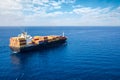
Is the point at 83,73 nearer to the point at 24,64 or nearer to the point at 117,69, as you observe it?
the point at 117,69

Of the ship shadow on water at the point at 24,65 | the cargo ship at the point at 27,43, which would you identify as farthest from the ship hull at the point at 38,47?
the ship shadow on water at the point at 24,65

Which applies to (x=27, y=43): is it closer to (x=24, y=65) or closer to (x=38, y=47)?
(x=38, y=47)

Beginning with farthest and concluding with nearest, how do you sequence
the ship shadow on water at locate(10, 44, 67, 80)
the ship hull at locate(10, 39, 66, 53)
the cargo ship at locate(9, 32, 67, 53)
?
the cargo ship at locate(9, 32, 67, 53), the ship hull at locate(10, 39, 66, 53), the ship shadow on water at locate(10, 44, 67, 80)

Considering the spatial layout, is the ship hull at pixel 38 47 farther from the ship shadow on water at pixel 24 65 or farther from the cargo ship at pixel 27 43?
the ship shadow on water at pixel 24 65

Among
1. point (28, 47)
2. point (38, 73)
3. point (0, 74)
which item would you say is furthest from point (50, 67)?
point (28, 47)

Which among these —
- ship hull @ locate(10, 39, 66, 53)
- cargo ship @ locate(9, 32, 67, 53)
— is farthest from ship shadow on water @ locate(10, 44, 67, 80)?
cargo ship @ locate(9, 32, 67, 53)

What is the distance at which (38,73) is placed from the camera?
5284cm

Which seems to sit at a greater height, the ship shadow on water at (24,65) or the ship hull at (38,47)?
the ship hull at (38,47)

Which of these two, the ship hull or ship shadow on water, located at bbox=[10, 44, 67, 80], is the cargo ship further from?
ship shadow on water, located at bbox=[10, 44, 67, 80]

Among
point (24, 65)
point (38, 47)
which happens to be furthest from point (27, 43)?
point (24, 65)

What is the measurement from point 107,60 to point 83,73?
19.1 meters

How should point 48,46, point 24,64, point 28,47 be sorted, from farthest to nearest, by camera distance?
point 48,46 < point 28,47 < point 24,64

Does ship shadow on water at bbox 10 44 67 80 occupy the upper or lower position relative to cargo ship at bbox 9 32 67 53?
lower

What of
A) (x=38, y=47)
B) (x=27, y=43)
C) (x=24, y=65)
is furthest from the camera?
(x=38, y=47)
